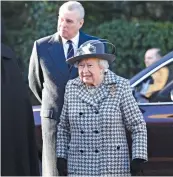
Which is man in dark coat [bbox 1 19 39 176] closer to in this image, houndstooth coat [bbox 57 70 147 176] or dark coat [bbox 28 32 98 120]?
houndstooth coat [bbox 57 70 147 176]

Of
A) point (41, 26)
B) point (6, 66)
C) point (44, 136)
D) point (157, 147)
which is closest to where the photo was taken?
point (6, 66)

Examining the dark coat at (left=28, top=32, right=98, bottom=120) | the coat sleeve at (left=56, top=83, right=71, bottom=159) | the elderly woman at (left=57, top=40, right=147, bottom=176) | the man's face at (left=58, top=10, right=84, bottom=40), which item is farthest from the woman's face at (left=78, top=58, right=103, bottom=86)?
the man's face at (left=58, top=10, right=84, bottom=40)

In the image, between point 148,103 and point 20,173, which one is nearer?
point 20,173

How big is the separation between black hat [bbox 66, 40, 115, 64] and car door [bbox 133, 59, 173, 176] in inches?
57.8

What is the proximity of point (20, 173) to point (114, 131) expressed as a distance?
4.71 feet

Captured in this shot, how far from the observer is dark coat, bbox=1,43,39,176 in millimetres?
3652

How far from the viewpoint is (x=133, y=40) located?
14438mm

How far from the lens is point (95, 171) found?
202 inches

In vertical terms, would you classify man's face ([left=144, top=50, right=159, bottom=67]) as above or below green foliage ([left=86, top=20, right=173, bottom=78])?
below

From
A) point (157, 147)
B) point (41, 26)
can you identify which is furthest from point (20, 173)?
point (41, 26)

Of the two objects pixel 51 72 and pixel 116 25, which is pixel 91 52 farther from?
pixel 116 25

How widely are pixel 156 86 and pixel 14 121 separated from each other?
11.9ft

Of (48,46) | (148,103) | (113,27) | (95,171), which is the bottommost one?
(95,171)

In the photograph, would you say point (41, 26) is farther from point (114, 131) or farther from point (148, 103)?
point (114, 131)
